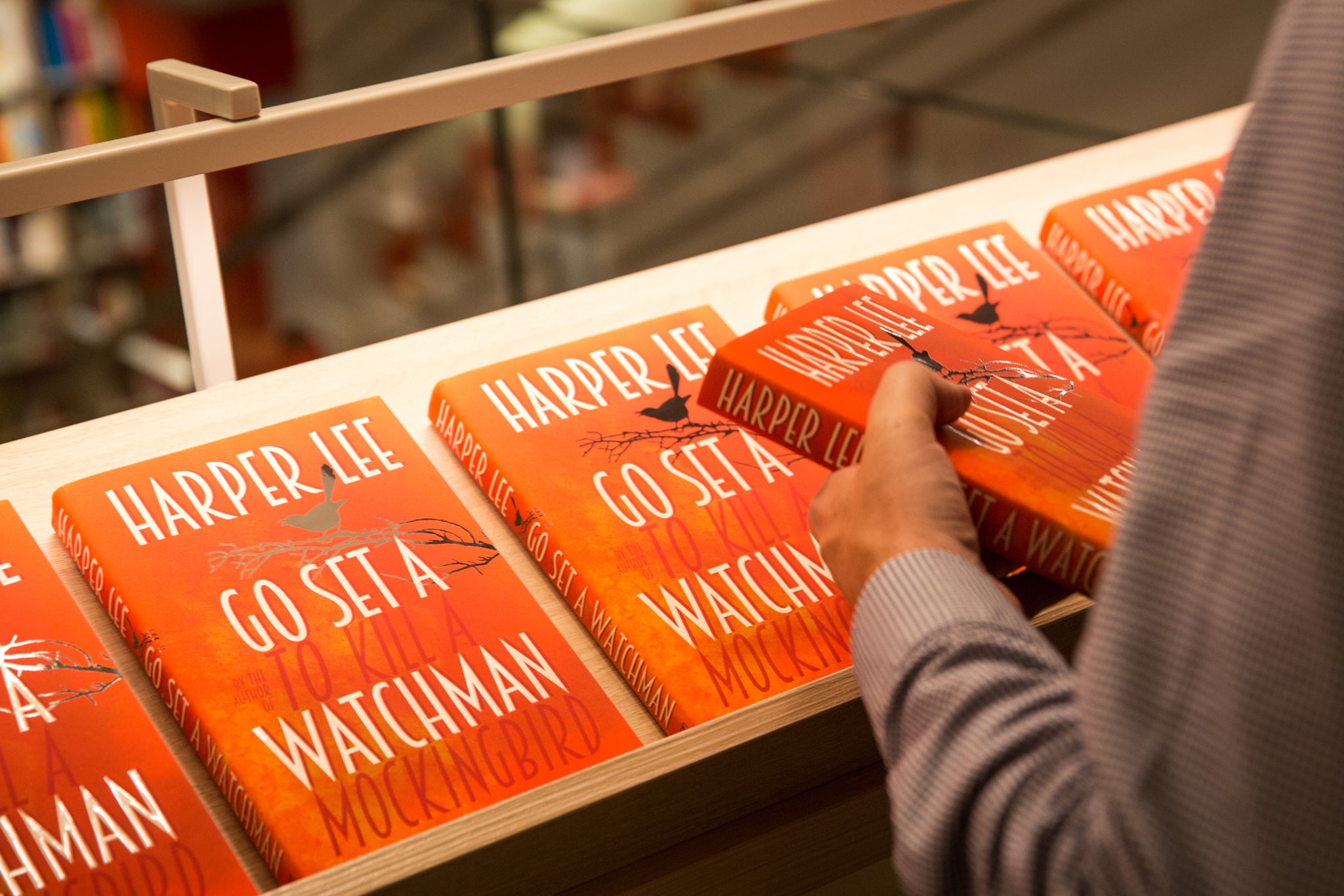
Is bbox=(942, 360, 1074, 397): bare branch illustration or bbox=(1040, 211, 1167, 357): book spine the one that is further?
bbox=(1040, 211, 1167, 357): book spine

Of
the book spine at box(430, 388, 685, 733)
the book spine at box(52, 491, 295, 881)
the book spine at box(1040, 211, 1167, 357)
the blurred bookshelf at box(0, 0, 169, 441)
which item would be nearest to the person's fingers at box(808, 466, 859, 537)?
the book spine at box(430, 388, 685, 733)

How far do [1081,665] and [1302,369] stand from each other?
178 mm

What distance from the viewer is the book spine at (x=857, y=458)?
0.88 m

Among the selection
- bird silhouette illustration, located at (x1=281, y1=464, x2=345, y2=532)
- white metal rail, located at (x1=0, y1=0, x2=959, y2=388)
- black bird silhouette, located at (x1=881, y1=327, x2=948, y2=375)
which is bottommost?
bird silhouette illustration, located at (x1=281, y1=464, x2=345, y2=532)

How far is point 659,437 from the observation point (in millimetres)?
1226

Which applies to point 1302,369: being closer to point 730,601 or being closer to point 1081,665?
point 1081,665

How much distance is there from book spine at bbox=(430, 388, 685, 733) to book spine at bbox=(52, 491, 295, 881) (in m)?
0.31

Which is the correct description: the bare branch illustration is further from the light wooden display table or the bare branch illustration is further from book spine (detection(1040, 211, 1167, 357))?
book spine (detection(1040, 211, 1167, 357))

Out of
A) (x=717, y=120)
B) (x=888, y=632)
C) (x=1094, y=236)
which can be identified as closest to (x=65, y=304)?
(x=717, y=120)

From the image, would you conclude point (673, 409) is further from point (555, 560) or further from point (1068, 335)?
point (1068, 335)

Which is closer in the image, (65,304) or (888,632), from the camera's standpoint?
(888,632)

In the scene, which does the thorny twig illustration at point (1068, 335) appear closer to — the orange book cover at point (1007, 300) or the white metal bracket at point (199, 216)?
the orange book cover at point (1007, 300)

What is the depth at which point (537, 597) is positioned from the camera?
111 centimetres

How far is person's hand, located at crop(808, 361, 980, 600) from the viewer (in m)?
0.80
